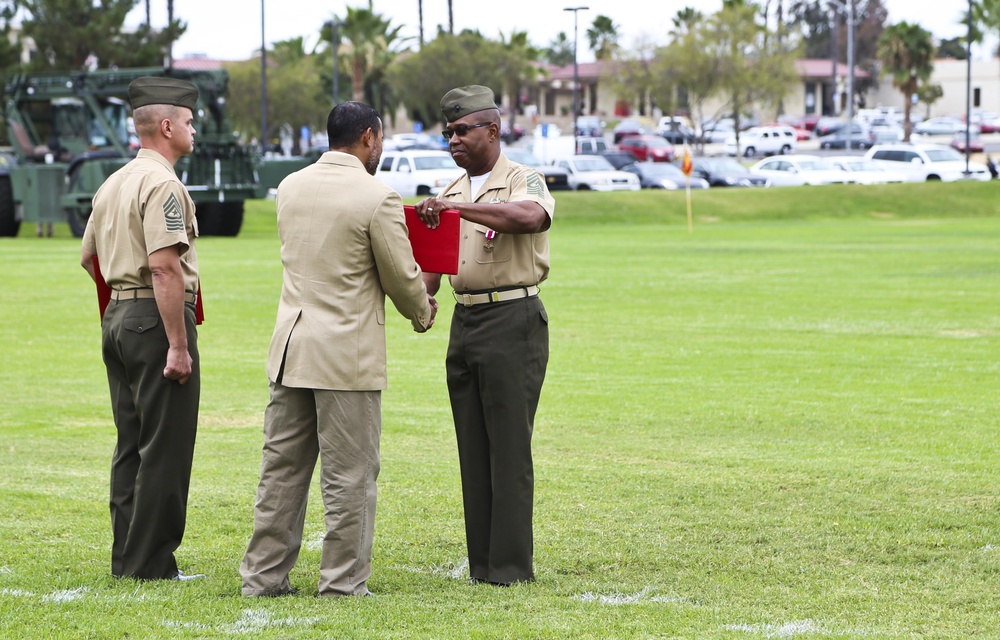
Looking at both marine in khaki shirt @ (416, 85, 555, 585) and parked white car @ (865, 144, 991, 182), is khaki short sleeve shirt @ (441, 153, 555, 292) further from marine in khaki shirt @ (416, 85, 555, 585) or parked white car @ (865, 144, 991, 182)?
parked white car @ (865, 144, 991, 182)

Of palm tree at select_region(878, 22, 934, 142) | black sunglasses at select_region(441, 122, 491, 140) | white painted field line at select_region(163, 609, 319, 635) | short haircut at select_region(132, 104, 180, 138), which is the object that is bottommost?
white painted field line at select_region(163, 609, 319, 635)

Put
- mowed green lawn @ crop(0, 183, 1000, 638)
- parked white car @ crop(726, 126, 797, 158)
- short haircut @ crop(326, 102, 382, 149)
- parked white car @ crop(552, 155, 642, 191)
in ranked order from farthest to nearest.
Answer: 1. parked white car @ crop(726, 126, 797, 158)
2. parked white car @ crop(552, 155, 642, 191)
3. short haircut @ crop(326, 102, 382, 149)
4. mowed green lawn @ crop(0, 183, 1000, 638)

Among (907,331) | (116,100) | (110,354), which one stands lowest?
(907,331)

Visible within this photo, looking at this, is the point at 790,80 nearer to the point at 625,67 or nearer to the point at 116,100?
the point at 625,67

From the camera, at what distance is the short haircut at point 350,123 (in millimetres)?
5172

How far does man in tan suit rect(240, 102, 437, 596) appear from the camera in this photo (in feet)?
16.8

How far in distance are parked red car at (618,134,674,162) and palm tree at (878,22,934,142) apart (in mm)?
18551

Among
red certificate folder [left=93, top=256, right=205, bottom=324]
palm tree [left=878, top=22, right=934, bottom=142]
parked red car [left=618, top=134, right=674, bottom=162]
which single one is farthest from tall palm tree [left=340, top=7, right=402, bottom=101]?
red certificate folder [left=93, top=256, right=205, bottom=324]

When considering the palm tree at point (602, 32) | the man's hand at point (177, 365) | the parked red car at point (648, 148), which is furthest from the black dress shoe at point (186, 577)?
the palm tree at point (602, 32)

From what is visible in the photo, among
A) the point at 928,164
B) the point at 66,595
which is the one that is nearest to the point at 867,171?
the point at 928,164

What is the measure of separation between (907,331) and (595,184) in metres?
33.3

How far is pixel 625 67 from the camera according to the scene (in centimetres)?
7500

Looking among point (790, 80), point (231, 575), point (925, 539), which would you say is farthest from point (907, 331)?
point (790, 80)

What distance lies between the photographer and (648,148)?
227 feet
